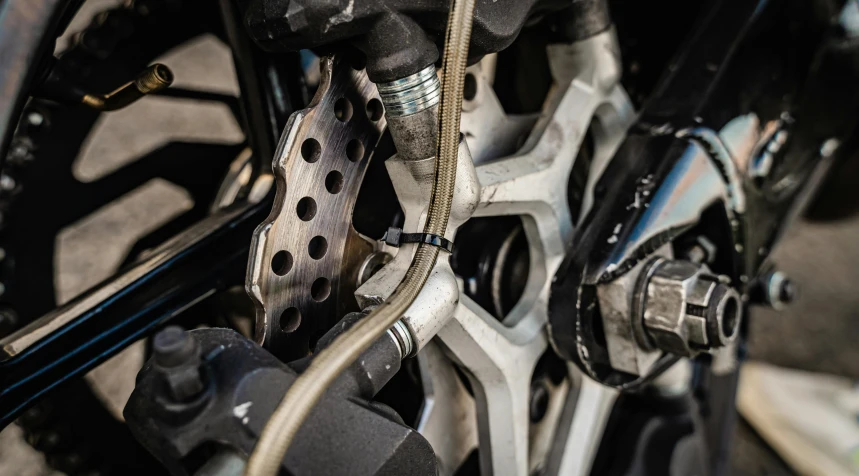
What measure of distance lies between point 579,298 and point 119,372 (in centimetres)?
96

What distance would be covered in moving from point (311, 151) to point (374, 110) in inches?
2.8

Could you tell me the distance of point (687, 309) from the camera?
60 centimetres

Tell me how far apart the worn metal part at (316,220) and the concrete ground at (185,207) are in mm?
854

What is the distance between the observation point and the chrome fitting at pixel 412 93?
454 mm

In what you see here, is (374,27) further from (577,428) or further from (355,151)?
(577,428)

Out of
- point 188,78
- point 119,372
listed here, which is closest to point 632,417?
point 119,372

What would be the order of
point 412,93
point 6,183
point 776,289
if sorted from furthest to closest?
point 776,289 < point 6,183 < point 412,93

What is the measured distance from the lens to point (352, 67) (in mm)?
507

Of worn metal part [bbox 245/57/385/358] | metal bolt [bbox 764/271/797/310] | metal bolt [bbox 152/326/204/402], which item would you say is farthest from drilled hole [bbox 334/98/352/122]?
metal bolt [bbox 764/271/797/310]

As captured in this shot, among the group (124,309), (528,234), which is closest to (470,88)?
(528,234)

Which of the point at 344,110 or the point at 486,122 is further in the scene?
the point at 486,122

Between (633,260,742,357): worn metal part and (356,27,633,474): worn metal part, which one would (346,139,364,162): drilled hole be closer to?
(356,27,633,474): worn metal part

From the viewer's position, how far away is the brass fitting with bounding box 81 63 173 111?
1.75 feet

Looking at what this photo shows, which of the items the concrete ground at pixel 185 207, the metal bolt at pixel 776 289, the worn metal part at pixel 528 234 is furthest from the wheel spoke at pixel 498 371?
the concrete ground at pixel 185 207
